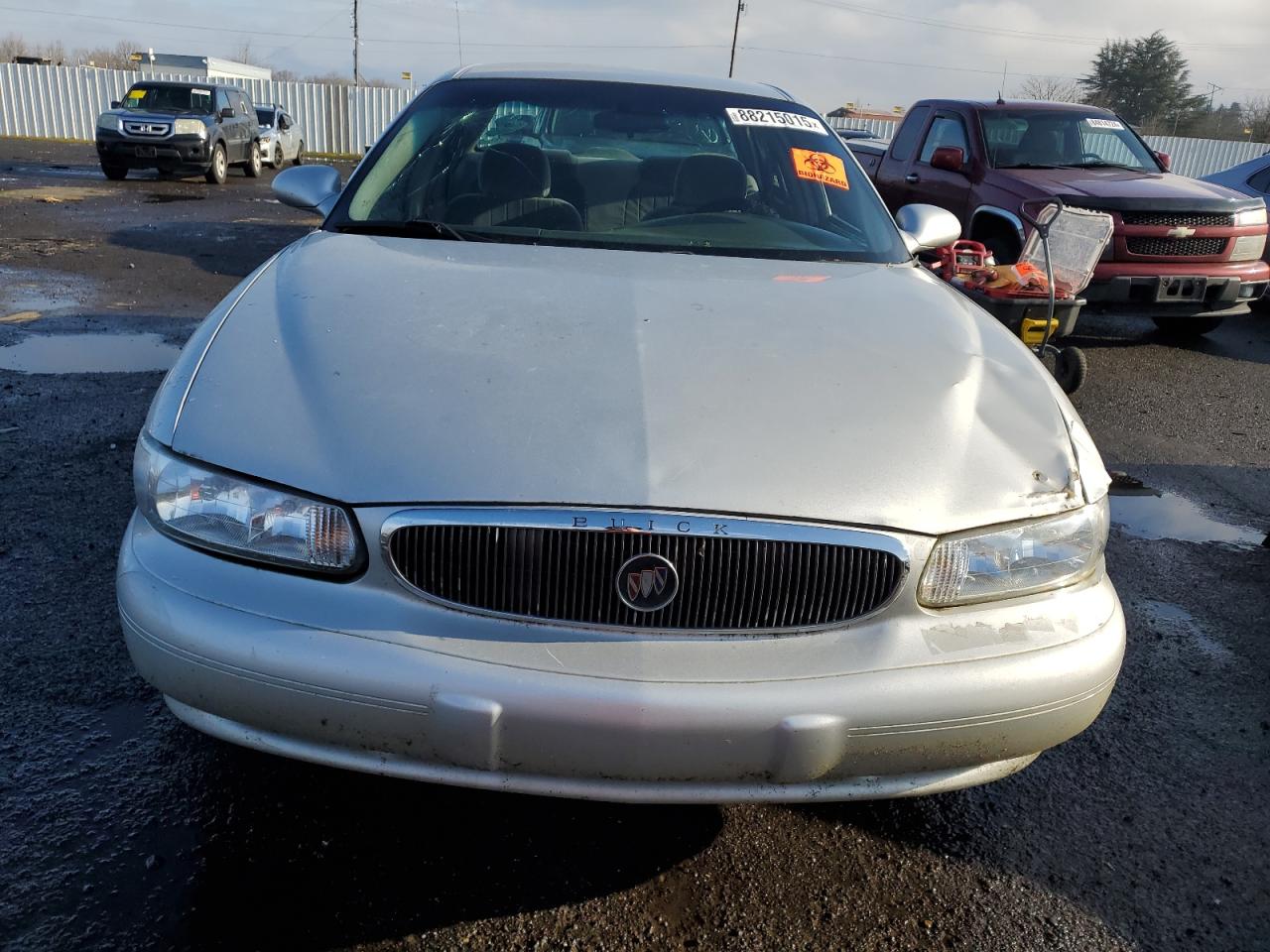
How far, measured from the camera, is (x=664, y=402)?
1.98 metres

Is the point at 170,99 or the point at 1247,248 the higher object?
the point at 1247,248

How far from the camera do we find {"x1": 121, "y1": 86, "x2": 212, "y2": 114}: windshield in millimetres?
17172

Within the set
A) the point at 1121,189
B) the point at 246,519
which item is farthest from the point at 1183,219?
the point at 246,519

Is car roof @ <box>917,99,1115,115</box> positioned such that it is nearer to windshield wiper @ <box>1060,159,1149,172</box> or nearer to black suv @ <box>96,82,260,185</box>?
windshield wiper @ <box>1060,159,1149,172</box>

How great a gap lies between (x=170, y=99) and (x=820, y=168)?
56.6 feet

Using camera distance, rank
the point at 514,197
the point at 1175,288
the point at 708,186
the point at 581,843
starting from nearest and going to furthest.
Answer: the point at 581,843, the point at 514,197, the point at 708,186, the point at 1175,288

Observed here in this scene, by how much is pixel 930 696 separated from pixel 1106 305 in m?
6.52

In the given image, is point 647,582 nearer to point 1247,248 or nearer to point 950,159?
point 1247,248

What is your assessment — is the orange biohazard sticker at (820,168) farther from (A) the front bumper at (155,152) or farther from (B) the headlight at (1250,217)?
(A) the front bumper at (155,152)

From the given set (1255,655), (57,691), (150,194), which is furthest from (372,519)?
(150,194)

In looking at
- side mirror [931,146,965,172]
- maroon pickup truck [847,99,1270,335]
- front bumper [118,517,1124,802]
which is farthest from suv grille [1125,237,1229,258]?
front bumper [118,517,1124,802]

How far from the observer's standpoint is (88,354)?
5.83 m

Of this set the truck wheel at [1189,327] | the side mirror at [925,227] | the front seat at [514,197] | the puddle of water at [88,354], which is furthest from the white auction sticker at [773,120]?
the truck wheel at [1189,327]

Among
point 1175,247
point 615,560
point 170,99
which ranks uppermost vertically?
point 615,560
